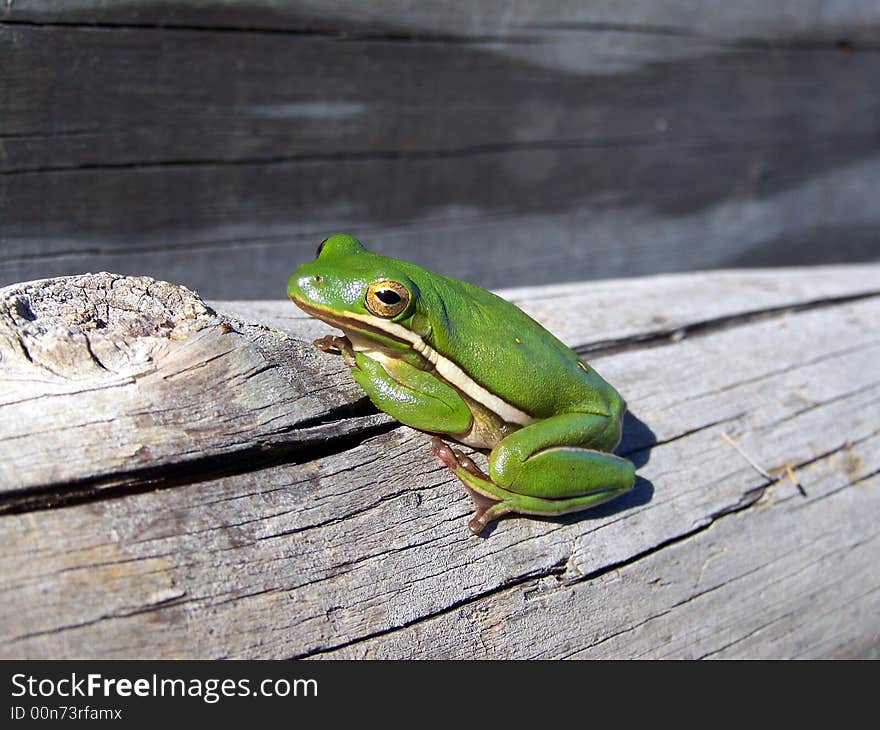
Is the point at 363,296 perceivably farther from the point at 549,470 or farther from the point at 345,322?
the point at 549,470

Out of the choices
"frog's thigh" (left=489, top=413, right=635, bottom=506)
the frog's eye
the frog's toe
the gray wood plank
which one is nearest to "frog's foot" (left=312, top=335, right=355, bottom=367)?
the frog's eye

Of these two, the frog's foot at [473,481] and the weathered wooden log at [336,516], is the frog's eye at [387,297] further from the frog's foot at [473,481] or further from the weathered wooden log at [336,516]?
Result: the frog's foot at [473,481]

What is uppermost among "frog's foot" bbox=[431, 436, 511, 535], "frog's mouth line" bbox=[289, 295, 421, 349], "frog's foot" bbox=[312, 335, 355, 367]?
"frog's mouth line" bbox=[289, 295, 421, 349]

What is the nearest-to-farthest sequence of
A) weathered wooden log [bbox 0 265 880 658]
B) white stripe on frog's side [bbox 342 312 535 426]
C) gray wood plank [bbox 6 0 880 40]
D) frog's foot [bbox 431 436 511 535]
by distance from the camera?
weathered wooden log [bbox 0 265 880 658] < frog's foot [bbox 431 436 511 535] < white stripe on frog's side [bbox 342 312 535 426] < gray wood plank [bbox 6 0 880 40]

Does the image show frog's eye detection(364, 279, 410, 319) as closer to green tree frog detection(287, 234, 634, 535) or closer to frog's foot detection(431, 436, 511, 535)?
green tree frog detection(287, 234, 634, 535)

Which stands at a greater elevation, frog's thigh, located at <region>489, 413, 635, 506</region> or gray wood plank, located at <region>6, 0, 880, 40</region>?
gray wood plank, located at <region>6, 0, 880, 40</region>

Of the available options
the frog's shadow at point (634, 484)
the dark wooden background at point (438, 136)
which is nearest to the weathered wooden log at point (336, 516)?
the frog's shadow at point (634, 484)
